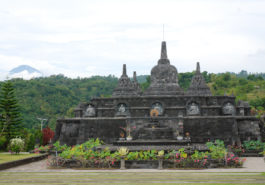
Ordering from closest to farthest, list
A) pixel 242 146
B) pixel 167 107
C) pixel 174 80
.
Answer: pixel 242 146 → pixel 167 107 → pixel 174 80

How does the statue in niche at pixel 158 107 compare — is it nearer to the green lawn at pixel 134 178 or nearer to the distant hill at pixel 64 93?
the green lawn at pixel 134 178

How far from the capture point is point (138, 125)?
89.6 ft

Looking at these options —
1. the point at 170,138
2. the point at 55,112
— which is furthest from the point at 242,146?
the point at 55,112

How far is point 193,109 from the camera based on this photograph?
30766 mm

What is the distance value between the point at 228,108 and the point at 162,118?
286 inches

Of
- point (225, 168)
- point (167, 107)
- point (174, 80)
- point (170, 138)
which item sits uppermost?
point (174, 80)

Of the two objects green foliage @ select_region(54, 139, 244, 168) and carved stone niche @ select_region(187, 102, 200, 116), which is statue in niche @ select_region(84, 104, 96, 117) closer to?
carved stone niche @ select_region(187, 102, 200, 116)

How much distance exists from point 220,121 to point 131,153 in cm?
1117

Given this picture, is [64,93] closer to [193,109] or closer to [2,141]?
[2,141]

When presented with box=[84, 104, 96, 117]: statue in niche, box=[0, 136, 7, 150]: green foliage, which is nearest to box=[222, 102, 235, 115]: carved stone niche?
box=[84, 104, 96, 117]: statue in niche

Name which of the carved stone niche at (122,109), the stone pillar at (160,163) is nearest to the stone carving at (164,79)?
the carved stone niche at (122,109)

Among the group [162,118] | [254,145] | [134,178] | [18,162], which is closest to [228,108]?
[254,145]

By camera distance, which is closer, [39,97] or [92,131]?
[92,131]

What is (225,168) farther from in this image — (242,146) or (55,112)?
(55,112)
